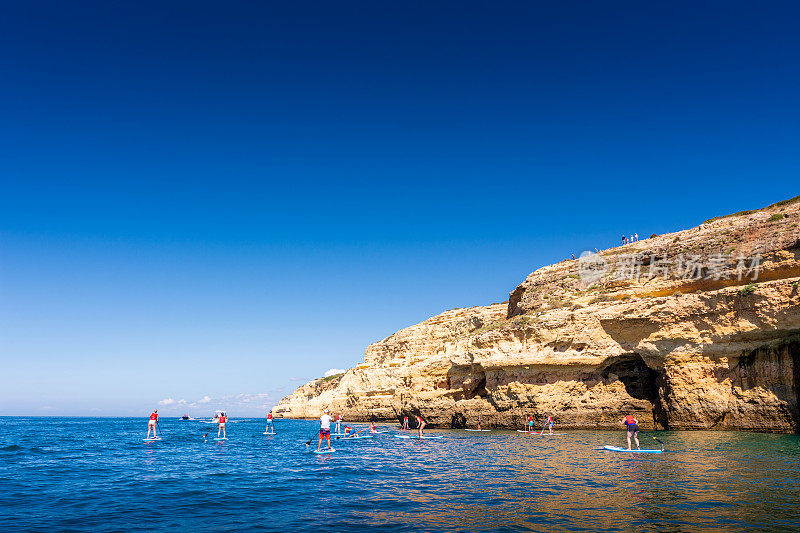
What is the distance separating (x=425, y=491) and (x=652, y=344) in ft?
88.6

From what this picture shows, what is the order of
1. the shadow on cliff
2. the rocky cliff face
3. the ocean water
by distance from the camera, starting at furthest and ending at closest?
the shadow on cliff < the rocky cliff face < the ocean water

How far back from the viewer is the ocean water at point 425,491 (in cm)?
1034

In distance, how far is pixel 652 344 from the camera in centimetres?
3484

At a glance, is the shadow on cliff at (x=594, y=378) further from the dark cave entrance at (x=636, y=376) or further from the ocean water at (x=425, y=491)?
the ocean water at (x=425, y=491)

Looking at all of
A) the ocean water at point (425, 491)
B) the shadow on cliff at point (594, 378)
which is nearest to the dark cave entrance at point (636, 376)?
the shadow on cliff at point (594, 378)

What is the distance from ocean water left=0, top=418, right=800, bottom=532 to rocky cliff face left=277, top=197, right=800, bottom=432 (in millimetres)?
8753

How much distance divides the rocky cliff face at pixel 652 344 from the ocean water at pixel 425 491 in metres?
8.75

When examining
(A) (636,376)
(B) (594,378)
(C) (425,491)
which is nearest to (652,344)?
(A) (636,376)

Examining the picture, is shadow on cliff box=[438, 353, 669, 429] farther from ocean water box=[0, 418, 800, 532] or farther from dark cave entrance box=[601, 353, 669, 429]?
ocean water box=[0, 418, 800, 532]

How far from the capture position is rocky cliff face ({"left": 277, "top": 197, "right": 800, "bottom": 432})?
30969mm

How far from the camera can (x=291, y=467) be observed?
68.1 feet

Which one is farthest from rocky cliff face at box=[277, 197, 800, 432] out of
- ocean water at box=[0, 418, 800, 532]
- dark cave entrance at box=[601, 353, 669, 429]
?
ocean water at box=[0, 418, 800, 532]

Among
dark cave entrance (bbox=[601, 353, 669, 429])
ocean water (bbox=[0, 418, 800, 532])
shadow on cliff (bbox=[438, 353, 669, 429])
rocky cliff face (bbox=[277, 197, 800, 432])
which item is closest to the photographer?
ocean water (bbox=[0, 418, 800, 532])

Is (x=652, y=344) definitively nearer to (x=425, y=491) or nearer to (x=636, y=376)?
(x=636, y=376)
